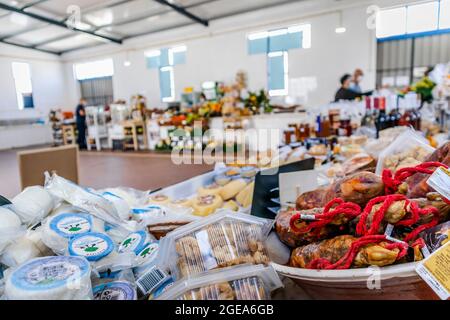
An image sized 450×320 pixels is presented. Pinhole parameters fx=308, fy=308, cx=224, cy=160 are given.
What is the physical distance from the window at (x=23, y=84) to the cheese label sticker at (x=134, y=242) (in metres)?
0.44

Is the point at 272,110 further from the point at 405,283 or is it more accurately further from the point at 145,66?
the point at 405,283

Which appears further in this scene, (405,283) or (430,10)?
(430,10)

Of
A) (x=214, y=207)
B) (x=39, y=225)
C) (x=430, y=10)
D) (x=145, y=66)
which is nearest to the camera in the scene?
(x=39, y=225)

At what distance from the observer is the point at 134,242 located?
2.50 feet

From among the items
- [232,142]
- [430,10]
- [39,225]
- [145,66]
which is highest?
[145,66]

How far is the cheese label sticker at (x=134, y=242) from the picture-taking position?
2.40 feet

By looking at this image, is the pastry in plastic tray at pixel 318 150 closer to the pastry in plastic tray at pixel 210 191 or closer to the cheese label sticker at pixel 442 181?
the pastry in plastic tray at pixel 210 191

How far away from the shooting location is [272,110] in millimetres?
5871

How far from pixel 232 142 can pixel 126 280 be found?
496 cm

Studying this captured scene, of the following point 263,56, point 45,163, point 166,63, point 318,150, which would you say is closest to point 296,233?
point 45,163

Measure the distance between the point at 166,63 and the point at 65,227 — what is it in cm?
816

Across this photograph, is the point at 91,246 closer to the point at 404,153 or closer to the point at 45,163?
the point at 45,163
